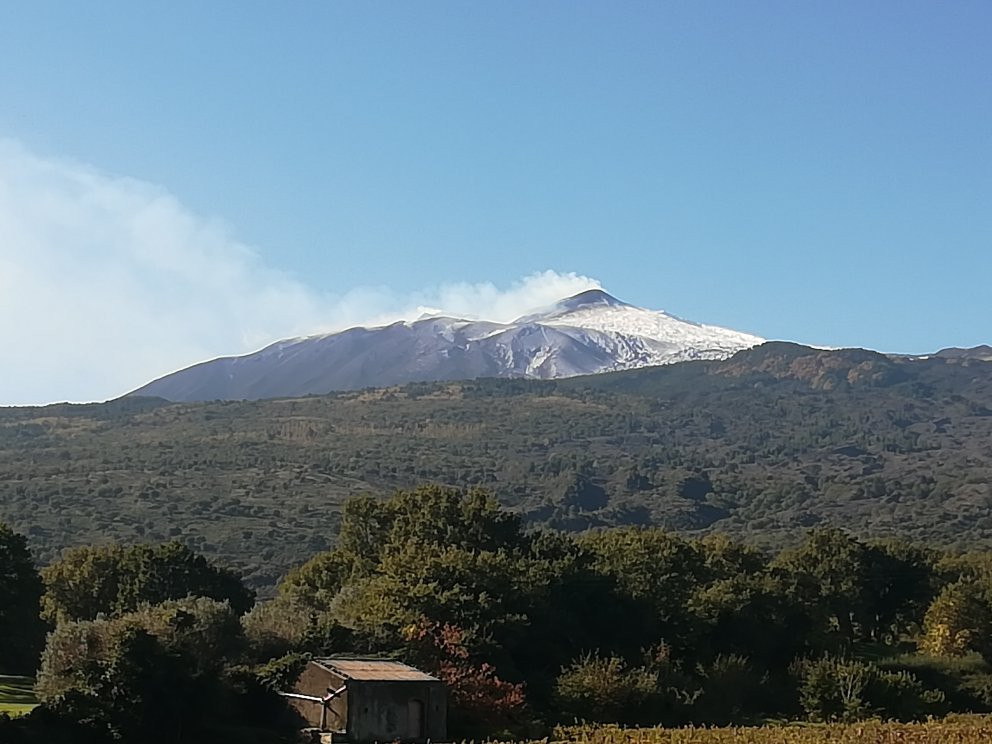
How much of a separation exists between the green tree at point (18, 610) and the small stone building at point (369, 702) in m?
21.4

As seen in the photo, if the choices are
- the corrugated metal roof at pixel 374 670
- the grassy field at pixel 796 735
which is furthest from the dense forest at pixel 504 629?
the grassy field at pixel 796 735

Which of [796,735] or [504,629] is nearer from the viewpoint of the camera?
[796,735]

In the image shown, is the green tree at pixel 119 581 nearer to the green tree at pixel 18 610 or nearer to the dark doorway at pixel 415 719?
the green tree at pixel 18 610

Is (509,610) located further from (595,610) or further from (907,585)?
(907,585)

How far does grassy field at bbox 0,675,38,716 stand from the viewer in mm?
40544

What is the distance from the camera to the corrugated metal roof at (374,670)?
41.2 m

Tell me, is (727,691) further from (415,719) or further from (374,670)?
(374,670)

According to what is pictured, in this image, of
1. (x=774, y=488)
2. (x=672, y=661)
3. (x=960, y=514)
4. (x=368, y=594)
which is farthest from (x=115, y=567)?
(x=774, y=488)

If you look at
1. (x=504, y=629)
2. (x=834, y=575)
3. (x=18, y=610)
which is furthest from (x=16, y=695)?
(x=834, y=575)

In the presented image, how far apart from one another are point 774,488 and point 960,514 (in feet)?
137

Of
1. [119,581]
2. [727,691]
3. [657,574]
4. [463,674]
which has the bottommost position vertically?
[727,691]

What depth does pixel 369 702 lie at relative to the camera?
133 ft

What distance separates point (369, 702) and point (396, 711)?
38.6 inches

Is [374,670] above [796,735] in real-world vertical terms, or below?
above
